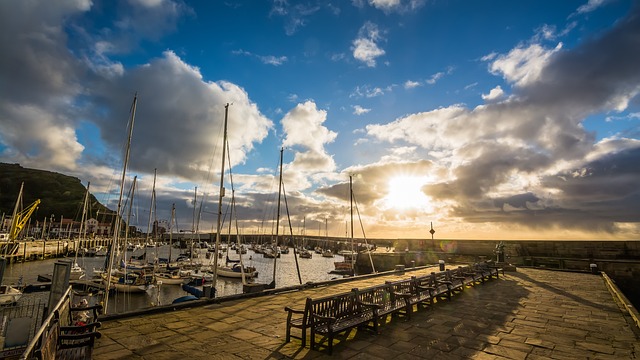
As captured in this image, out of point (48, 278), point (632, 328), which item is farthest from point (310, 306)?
point (48, 278)

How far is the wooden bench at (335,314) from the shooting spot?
234 inches

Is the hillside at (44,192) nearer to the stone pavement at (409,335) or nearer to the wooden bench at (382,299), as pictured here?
the stone pavement at (409,335)

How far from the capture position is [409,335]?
6.99 metres

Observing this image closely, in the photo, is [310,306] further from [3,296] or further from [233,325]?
[3,296]

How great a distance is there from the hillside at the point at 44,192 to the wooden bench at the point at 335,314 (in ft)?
514

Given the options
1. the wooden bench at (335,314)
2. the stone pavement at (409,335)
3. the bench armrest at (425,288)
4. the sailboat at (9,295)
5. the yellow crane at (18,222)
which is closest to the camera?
the stone pavement at (409,335)

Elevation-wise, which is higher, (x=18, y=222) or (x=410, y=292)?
(x=18, y=222)

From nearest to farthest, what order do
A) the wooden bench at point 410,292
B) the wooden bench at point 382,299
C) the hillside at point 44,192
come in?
the wooden bench at point 382,299
the wooden bench at point 410,292
the hillside at point 44,192

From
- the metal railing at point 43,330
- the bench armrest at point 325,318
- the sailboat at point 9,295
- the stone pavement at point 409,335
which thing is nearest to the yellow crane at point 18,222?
the sailboat at point 9,295

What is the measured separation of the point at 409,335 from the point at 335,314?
1.99 m

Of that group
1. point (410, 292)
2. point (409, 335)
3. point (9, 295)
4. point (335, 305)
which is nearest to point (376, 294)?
point (409, 335)

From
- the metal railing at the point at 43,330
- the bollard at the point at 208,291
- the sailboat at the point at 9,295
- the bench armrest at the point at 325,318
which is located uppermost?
the metal railing at the point at 43,330

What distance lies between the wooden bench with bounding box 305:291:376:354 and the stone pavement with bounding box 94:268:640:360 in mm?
355

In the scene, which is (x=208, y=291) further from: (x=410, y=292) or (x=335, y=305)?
(x=410, y=292)
